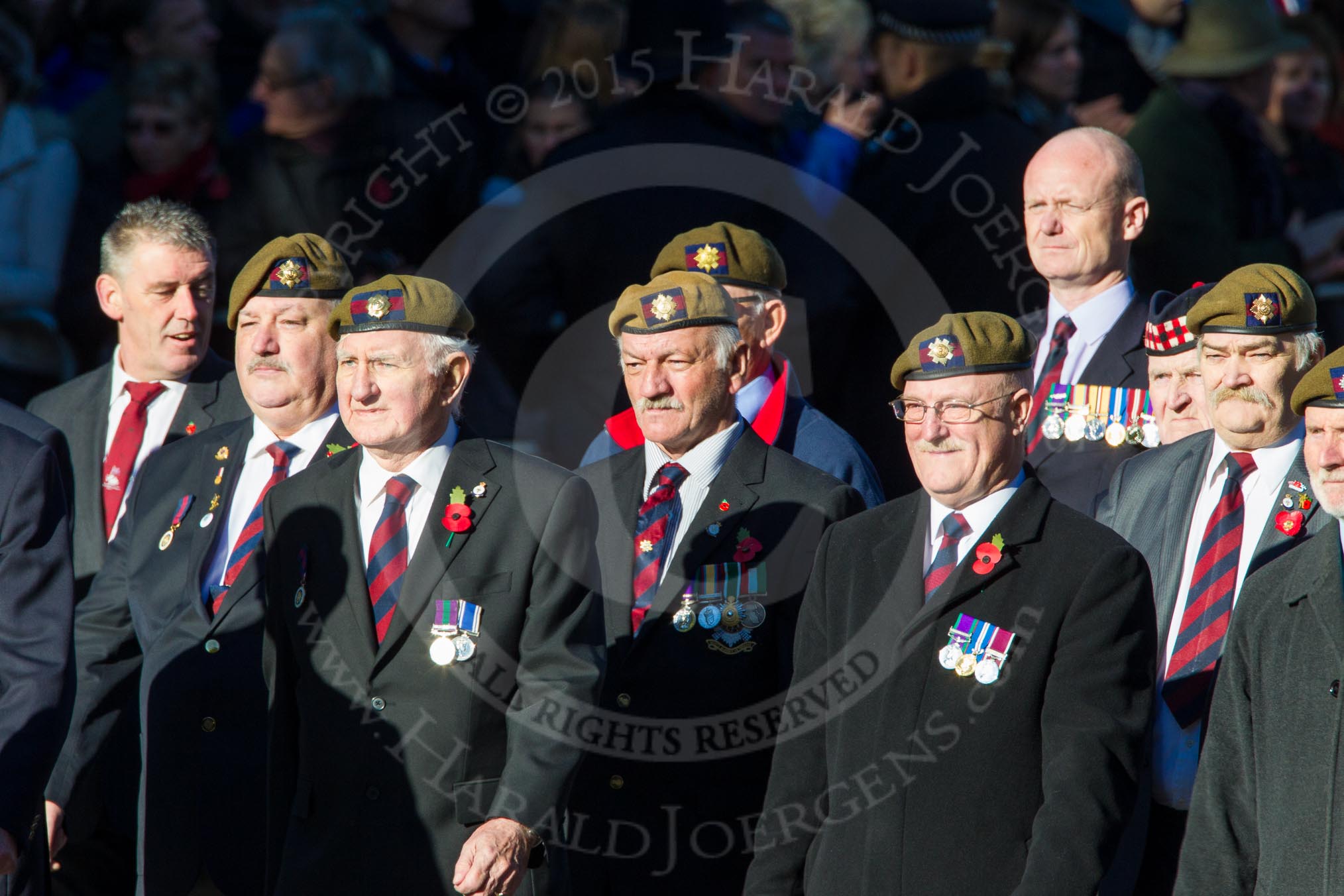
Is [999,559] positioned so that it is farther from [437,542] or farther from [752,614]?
[437,542]

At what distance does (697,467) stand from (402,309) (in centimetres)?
Result: 102

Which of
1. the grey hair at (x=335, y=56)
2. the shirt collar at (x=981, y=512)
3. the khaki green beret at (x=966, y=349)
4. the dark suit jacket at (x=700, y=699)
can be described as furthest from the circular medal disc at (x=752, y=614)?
the grey hair at (x=335, y=56)

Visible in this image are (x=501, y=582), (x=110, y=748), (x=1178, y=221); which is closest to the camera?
(x=501, y=582)

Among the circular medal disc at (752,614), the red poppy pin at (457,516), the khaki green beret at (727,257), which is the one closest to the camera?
the red poppy pin at (457,516)

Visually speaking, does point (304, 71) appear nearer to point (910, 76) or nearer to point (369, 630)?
point (910, 76)

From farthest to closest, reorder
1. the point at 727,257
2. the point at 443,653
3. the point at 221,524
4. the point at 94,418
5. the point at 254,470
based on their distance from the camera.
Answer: the point at 94,418 < the point at 727,257 < the point at 254,470 < the point at 221,524 < the point at 443,653

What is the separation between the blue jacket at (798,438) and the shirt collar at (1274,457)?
965 mm

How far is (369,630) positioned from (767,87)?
135 inches

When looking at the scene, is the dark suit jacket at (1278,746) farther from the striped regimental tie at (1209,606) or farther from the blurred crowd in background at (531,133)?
the blurred crowd in background at (531,133)

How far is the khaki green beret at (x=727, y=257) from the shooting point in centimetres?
591

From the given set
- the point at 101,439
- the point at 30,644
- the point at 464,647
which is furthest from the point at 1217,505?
the point at 101,439

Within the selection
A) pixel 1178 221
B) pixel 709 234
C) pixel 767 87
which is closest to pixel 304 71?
pixel 767 87

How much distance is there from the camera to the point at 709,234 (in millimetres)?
5973

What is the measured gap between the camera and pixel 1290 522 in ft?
15.1
